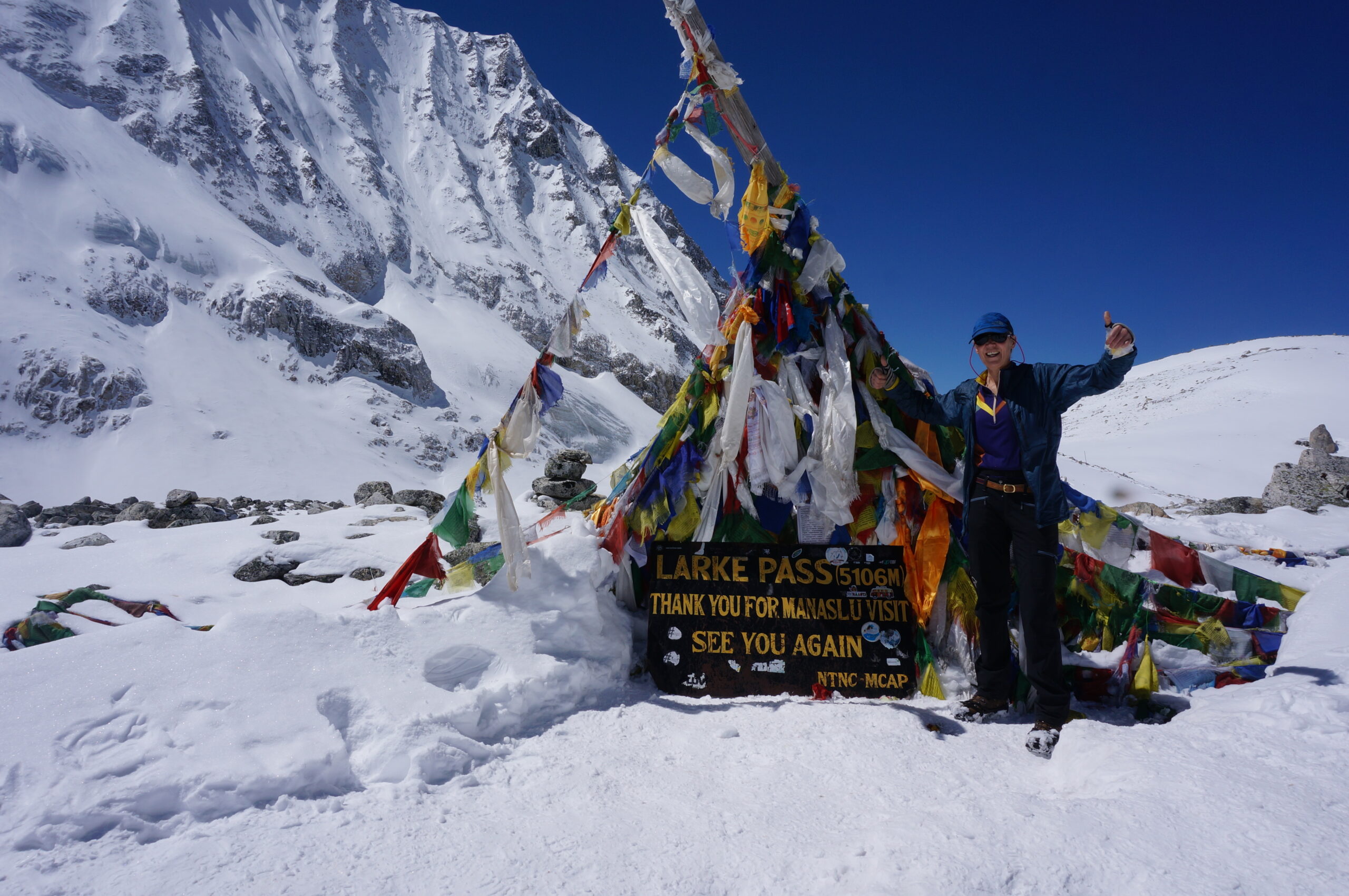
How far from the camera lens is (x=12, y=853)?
1561mm

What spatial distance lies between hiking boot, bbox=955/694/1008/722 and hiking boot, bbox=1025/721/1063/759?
0.24 meters

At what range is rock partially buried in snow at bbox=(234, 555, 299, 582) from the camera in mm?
5234

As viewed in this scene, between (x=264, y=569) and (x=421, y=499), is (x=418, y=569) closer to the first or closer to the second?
(x=264, y=569)

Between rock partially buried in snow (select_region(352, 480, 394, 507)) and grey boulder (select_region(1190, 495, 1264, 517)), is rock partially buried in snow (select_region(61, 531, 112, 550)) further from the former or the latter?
grey boulder (select_region(1190, 495, 1264, 517))

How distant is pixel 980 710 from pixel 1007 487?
92cm

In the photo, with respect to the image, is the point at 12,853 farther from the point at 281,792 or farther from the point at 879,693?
the point at 879,693

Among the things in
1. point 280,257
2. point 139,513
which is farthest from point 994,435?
point 280,257

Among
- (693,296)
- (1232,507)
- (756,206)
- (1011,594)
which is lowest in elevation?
(1011,594)

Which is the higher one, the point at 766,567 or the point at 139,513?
the point at 766,567

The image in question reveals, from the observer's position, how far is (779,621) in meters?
3.02

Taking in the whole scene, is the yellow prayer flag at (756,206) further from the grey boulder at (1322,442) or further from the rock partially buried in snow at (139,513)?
the grey boulder at (1322,442)

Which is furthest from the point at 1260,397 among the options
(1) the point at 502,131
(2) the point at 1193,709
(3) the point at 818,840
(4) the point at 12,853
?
(1) the point at 502,131

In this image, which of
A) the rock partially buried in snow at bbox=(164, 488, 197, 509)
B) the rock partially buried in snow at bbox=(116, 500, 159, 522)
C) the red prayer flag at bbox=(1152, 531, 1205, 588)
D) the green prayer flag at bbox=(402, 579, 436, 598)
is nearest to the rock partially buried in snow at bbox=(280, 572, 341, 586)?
the green prayer flag at bbox=(402, 579, 436, 598)

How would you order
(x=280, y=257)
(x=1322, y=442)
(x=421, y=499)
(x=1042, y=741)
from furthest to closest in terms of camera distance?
(x=280, y=257)
(x=1322, y=442)
(x=421, y=499)
(x=1042, y=741)
